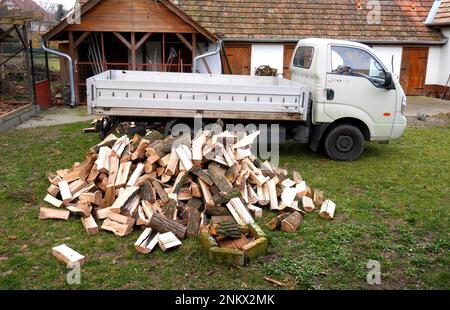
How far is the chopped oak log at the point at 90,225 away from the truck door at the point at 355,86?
4.71 metres

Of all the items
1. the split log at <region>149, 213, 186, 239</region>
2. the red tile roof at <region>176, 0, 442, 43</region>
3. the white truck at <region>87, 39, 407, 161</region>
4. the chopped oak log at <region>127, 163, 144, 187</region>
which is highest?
the red tile roof at <region>176, 0, 442, 43</region>

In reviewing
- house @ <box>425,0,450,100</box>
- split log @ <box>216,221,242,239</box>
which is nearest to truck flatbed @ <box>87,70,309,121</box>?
split log @ <box>216,221,242,239</box>

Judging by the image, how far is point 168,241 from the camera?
464 centimetres

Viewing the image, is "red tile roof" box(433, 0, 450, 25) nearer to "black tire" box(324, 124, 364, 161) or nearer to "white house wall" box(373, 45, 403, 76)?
"white house wall" box(373, 45, 403, 76)

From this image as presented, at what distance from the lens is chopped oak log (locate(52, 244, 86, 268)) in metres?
4.22

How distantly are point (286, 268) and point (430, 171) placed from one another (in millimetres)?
4814

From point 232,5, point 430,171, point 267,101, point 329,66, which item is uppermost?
point 232,5

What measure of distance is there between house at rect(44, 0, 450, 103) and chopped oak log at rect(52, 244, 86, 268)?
1099 cm

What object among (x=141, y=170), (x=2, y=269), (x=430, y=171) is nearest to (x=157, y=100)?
(x=141, y=170)

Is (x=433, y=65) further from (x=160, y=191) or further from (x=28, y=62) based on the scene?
(x=160, y=191)

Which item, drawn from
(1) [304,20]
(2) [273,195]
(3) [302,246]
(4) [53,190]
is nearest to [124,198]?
(4) [53,190]
